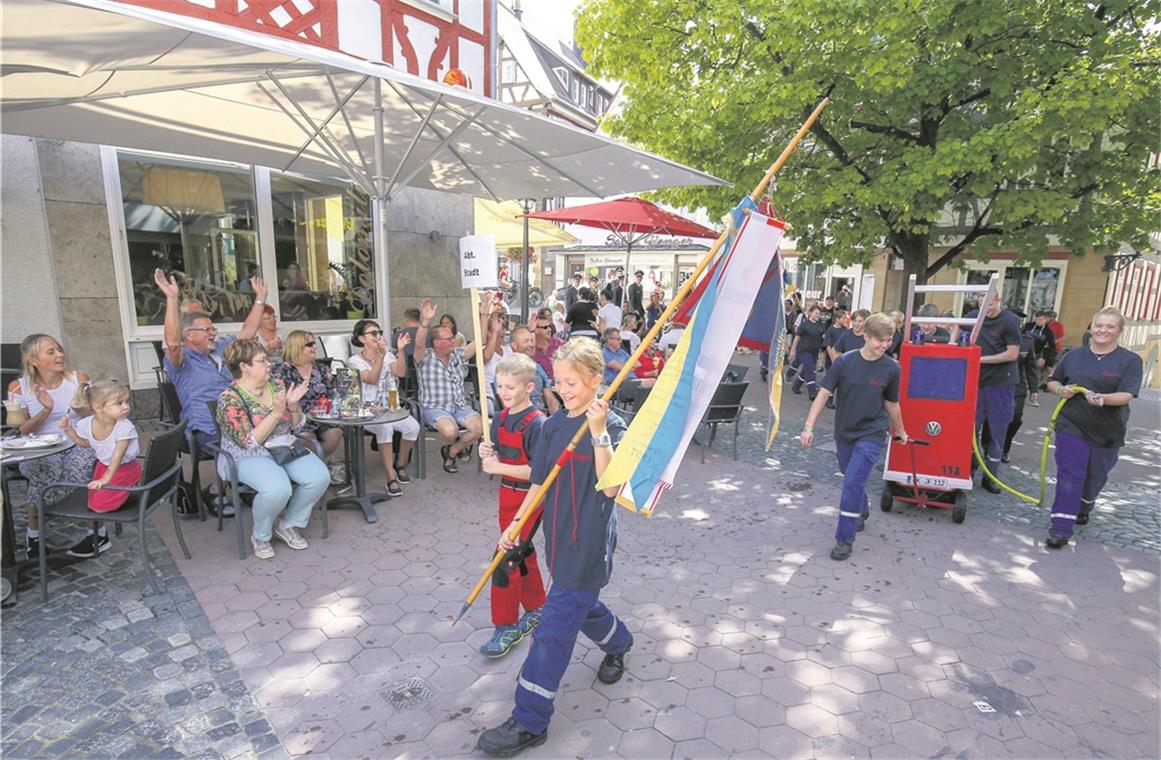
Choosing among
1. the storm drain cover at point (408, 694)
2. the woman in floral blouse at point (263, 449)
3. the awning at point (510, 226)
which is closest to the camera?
the storm drain cover at point (408, 694)

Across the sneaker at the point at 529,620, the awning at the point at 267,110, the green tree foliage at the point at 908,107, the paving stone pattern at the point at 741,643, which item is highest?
the green tree foliage at the point at 908,107

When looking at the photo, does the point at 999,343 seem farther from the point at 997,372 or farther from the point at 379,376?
the point at 379,376

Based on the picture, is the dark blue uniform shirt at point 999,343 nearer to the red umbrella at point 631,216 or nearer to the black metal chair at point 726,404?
the black metal chair at point 726,404

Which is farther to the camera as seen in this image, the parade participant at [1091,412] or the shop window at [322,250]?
the shop window at [322,250]

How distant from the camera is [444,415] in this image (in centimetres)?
583

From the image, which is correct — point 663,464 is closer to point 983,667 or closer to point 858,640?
point 858,640

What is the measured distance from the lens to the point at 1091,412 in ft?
14.8

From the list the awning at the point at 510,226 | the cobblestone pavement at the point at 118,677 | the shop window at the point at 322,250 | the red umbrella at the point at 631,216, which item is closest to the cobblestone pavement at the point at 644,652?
the cobblestone pavement at the point at 118,677

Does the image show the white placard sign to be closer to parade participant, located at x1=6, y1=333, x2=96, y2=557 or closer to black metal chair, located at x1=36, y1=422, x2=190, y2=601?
black metal chair, located at x1=36, y1=422, x2=190, y2=601

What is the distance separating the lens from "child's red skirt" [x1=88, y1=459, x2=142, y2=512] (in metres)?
3.66

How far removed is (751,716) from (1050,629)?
2.10 meters

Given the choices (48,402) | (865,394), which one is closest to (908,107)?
(865,394)

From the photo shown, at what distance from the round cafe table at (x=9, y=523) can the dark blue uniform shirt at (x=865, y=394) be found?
4991 millimetres

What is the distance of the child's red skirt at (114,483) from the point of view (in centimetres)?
366
